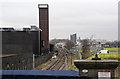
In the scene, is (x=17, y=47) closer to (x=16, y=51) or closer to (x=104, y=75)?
(x=16, y=51)

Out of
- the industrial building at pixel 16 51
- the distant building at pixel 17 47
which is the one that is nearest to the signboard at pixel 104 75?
the industrial building at pixel 16 51

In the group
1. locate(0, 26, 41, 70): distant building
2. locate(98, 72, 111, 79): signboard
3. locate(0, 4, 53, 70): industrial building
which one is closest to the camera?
locate(98, 72, 111, 79): signboard

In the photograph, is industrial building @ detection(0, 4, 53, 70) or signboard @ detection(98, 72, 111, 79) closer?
signboard @ detection(98, 72, 111, 79)

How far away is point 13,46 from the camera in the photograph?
80.8ft

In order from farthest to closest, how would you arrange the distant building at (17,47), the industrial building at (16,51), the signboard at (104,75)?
the distant building at (17,47)
the industrial building at (16,51)
the signboard at (104,75)

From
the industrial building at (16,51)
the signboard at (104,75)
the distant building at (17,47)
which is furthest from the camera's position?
the distant building at (17,47)

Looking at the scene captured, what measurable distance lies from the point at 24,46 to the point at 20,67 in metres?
6.90

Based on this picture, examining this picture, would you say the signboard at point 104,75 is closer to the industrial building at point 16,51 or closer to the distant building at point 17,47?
the industrial building at point 16,51

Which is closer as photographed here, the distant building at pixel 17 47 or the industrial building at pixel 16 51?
the industrial building at pixel 16 51

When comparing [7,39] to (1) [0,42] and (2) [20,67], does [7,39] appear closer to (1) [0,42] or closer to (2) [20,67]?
(1) [0,42]

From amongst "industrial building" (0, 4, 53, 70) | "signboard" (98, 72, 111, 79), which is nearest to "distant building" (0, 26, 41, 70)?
"industrial building" (0, 4, 53, 70)

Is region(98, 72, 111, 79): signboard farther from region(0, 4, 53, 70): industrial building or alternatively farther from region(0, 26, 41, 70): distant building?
region(0, 26, 41, 70): distant building

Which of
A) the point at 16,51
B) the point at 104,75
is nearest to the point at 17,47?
the point at 16,51

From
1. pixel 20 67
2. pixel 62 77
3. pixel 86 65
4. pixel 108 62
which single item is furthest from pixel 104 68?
pixel 20 67
